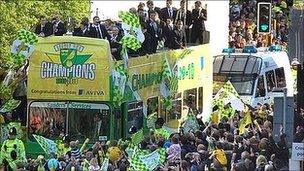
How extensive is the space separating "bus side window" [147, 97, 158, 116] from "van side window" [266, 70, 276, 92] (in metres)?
6.32

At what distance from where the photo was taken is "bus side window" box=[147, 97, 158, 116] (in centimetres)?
2503

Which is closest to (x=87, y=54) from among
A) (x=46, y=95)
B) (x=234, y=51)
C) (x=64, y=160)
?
(x=46, y=95)

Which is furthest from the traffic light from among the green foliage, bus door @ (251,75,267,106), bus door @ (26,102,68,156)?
bus door @ (26,102,68,156)

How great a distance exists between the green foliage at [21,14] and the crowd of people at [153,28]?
378 cm

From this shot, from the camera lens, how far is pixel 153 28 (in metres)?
27.2

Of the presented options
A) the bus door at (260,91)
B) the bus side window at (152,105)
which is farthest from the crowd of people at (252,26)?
the bus side window at (152,105)

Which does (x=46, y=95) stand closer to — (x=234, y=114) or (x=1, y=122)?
(x=1, y=122)

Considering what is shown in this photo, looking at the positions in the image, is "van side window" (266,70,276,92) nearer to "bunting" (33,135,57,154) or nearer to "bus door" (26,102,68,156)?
"bus door" (26,102,68,156)

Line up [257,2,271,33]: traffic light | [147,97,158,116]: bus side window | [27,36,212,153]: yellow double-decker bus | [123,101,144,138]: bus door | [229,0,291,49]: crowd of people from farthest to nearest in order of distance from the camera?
1. [229,0,291,49]: crowd of people
2. [257,2,271,33]: traffic light
3. [147,97,158,116]: bus side window
4. [123,101,144,138]: bus door
5. [27,36,212,153]: yellow double-decker bus

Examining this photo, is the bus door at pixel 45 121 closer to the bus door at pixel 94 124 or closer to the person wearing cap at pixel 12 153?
the bus door at pixel 94 124

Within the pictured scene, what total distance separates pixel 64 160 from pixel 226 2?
16148 millimetres

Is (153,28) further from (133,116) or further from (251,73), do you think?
(251,73)

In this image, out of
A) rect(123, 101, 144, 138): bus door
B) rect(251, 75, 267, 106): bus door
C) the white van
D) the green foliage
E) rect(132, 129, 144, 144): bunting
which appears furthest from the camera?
the green foliage

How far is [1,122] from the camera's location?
2433cm
